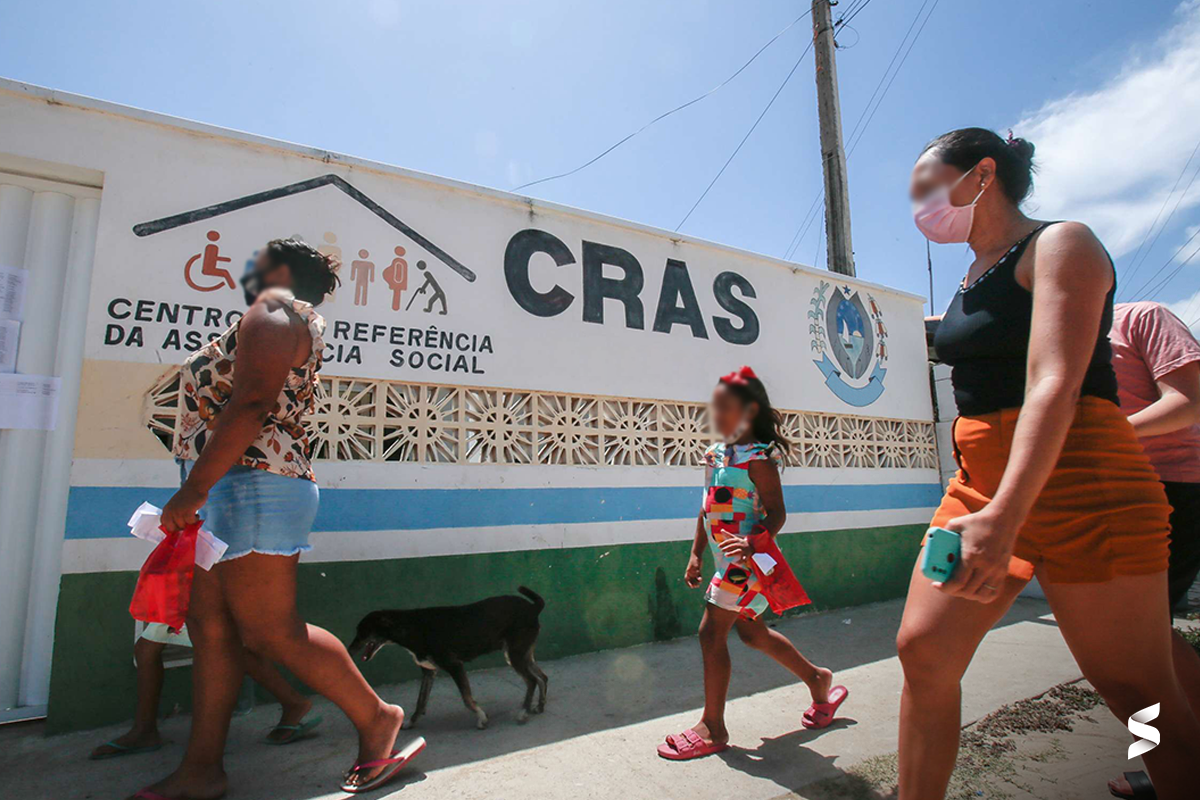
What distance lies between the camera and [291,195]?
359 centimetres

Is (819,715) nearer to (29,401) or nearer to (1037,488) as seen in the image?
(1037,488)

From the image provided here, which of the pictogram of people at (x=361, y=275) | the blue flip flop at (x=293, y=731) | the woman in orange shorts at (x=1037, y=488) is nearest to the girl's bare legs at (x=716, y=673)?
the woman in orange shorts at (x=1037, y=488)

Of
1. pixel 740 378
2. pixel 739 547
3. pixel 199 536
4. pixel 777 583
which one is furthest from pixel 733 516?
pixel 199 536

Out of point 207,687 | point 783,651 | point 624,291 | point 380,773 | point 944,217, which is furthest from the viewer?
point 624,291

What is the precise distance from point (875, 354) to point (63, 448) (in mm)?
5804

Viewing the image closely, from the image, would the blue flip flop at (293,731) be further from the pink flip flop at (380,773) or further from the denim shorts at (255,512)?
the denim shorts at (255,512)

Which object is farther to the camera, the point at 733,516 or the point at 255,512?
the point at 733,516

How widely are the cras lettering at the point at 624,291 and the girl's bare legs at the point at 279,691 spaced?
→ 2.38 metres

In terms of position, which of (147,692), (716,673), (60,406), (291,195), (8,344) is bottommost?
(147,692)

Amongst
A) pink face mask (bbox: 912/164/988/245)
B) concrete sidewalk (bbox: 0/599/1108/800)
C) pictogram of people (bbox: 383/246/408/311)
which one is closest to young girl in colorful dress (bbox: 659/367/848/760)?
concrete sidewalk (bbox: 0/599/1108/800)

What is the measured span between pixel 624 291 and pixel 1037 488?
3508 millimetres

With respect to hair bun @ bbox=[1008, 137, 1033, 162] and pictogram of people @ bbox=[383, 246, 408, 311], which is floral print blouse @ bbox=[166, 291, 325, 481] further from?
hair bun @ bbox=[1008, 137, 1033, 162]

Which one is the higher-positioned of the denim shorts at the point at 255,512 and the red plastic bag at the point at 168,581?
the denim shorts at the point at 255,512

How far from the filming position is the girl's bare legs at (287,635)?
2029 millimetres
